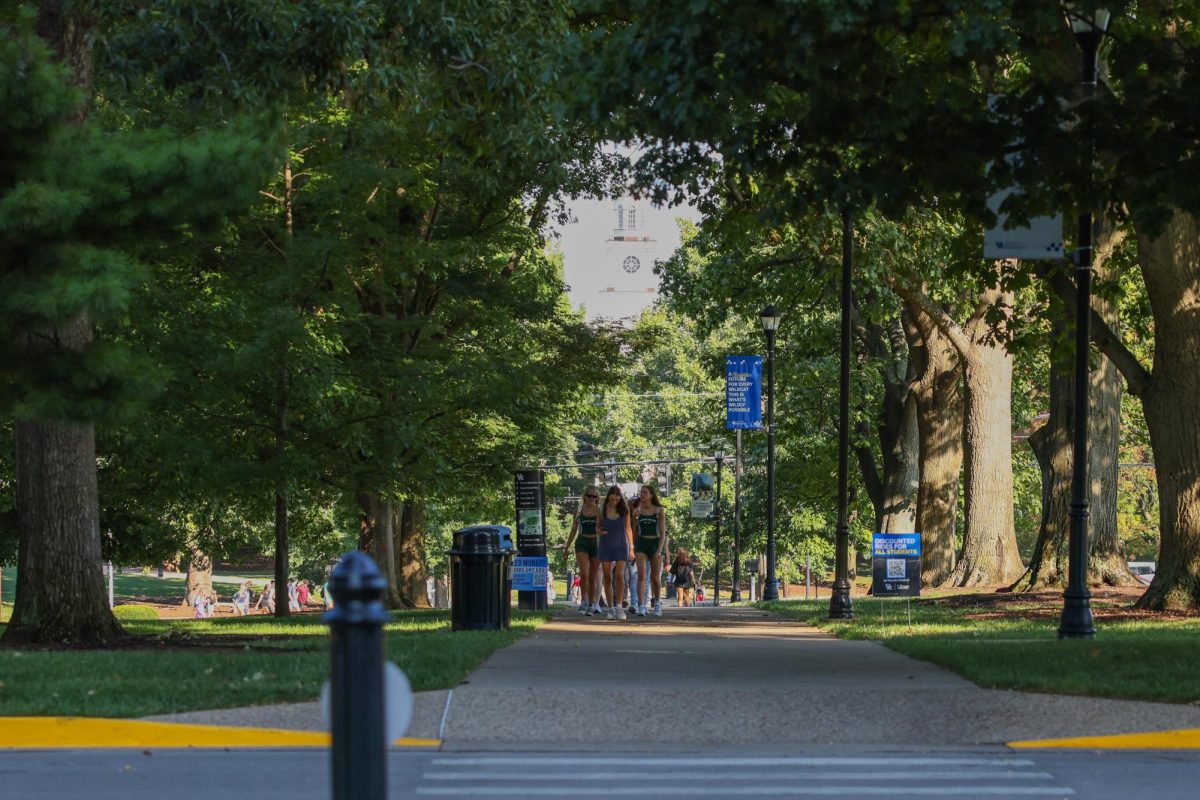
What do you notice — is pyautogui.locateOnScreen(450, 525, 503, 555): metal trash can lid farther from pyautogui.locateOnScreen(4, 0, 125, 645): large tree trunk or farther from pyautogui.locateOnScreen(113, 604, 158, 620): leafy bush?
pyautogui.locateOnScreen(113, 604, 158, 620): leafy bush

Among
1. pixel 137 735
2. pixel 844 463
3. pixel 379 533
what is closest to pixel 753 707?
pixel 137 735

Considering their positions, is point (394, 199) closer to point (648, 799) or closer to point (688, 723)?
point (688, 723)

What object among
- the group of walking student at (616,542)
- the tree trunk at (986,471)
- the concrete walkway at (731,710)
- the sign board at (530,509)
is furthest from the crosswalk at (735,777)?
the tree trunk at (986,471)

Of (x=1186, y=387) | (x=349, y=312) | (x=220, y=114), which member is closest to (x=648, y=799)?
(x=220, y=114)

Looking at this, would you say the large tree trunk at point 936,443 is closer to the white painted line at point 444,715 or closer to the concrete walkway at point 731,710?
the concrete walkway at point 731,710

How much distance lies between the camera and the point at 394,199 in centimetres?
2859

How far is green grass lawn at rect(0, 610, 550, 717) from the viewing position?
9.50 metres

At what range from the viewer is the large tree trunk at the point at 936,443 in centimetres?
3384

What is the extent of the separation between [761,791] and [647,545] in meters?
14.2

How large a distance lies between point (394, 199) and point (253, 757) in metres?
20.9

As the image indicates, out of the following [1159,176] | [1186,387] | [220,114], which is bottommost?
[1186,387]

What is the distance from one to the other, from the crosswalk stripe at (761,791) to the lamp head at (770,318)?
80.1 feet

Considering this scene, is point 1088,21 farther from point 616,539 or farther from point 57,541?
point 616,539

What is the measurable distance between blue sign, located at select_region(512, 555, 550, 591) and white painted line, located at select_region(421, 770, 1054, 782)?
59.2 ft
